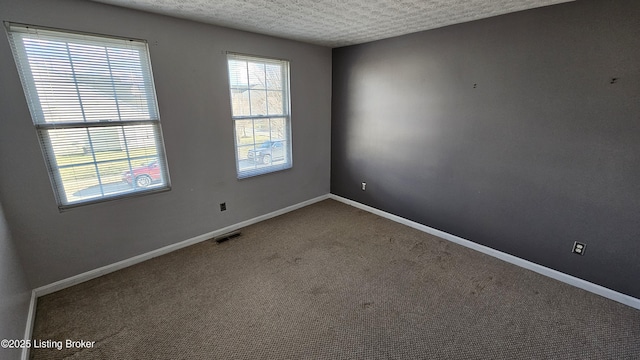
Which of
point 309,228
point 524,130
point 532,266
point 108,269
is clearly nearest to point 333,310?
point 309,228

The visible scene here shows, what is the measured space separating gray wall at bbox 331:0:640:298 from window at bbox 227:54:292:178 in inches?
44.7

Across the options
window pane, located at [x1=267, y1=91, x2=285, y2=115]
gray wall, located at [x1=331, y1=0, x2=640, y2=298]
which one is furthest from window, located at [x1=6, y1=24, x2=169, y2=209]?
gray wall, located at [x1=331, y1=0, x2=640, y2=298]

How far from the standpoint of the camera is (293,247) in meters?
2.95

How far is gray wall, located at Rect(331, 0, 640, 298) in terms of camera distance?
1.99 meters

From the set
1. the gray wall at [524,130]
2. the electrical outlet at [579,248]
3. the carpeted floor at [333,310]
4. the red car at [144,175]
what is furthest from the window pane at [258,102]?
the electrical outlet at [579,248]

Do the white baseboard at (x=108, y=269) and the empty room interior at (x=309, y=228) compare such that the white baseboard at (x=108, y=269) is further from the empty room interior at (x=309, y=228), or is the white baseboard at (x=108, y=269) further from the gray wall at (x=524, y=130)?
the gray wall at (x=524, y=130)

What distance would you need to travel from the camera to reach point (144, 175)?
2551mm

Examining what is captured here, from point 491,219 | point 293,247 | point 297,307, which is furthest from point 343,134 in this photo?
point 297,307

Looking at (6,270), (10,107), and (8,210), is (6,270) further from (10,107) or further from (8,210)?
(10,107)

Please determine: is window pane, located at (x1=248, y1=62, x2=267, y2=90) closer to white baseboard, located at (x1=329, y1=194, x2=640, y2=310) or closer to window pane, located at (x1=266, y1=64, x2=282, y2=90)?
window pane, located at (x1=266, y1=64, x2=282, y2=90)

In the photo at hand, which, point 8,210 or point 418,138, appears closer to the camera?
point 8,210

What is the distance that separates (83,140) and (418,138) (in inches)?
130

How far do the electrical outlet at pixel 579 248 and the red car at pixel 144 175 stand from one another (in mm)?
3919

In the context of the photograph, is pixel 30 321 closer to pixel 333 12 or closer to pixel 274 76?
pixel 274 76
